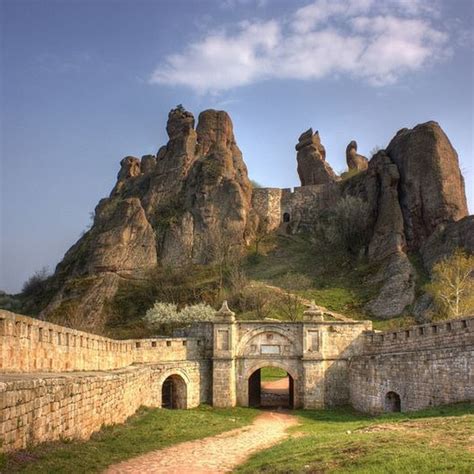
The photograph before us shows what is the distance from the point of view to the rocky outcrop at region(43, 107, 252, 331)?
163 ft

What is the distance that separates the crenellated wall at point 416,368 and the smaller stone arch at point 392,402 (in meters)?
0.04

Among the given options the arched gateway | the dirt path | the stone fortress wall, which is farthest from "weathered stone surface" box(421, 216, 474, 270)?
the dirt path

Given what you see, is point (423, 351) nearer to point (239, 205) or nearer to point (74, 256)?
point (239, 205)

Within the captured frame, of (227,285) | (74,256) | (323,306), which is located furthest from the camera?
(74,256)

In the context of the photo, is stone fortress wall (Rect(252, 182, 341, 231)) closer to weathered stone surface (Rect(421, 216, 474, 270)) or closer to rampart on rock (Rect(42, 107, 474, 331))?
rampart on rock (Rect(42, 107, 474, 331))

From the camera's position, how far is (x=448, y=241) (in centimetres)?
4622

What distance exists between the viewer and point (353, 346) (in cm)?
2841

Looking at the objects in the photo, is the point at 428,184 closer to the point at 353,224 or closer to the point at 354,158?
the point at 353,224

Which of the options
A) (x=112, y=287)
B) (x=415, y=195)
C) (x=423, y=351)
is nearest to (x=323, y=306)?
(x=415, y=195)

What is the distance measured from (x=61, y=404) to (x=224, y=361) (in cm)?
1842

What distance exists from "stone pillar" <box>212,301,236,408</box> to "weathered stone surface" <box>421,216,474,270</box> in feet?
73.5

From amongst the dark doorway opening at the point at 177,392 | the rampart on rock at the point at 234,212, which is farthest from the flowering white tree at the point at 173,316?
the dark doorway opening at the point at 177,392

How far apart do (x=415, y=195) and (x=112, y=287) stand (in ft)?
88.9

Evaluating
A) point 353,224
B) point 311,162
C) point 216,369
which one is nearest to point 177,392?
point 216,369
